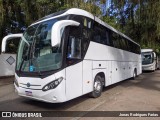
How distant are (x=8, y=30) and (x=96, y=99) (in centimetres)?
1270

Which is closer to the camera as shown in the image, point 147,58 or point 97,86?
point 97,86

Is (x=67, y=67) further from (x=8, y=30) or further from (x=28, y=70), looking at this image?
(x=8, y=30)

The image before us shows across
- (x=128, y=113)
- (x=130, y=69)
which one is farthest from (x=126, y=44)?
(x=128, y=113)

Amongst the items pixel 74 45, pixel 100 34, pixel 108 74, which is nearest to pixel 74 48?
pixel 74 45

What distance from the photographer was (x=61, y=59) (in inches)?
252

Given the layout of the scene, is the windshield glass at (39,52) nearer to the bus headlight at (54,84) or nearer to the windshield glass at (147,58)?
the bus headlight at (54,84)

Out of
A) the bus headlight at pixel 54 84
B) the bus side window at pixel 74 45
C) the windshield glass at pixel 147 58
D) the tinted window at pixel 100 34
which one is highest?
the tinted window at pixel 100 34

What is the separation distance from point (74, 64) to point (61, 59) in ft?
2.17

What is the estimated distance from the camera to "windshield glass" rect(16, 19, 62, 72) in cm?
645

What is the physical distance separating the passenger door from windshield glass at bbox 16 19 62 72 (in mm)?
450

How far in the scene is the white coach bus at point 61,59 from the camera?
20.6ft

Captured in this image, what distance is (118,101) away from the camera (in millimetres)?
8078

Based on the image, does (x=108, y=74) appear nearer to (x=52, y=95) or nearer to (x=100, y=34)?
(x=100, y=34)

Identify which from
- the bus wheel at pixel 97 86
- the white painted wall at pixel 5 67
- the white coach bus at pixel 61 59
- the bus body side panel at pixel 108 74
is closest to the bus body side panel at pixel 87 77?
the white coach bus at pixel 61 59
